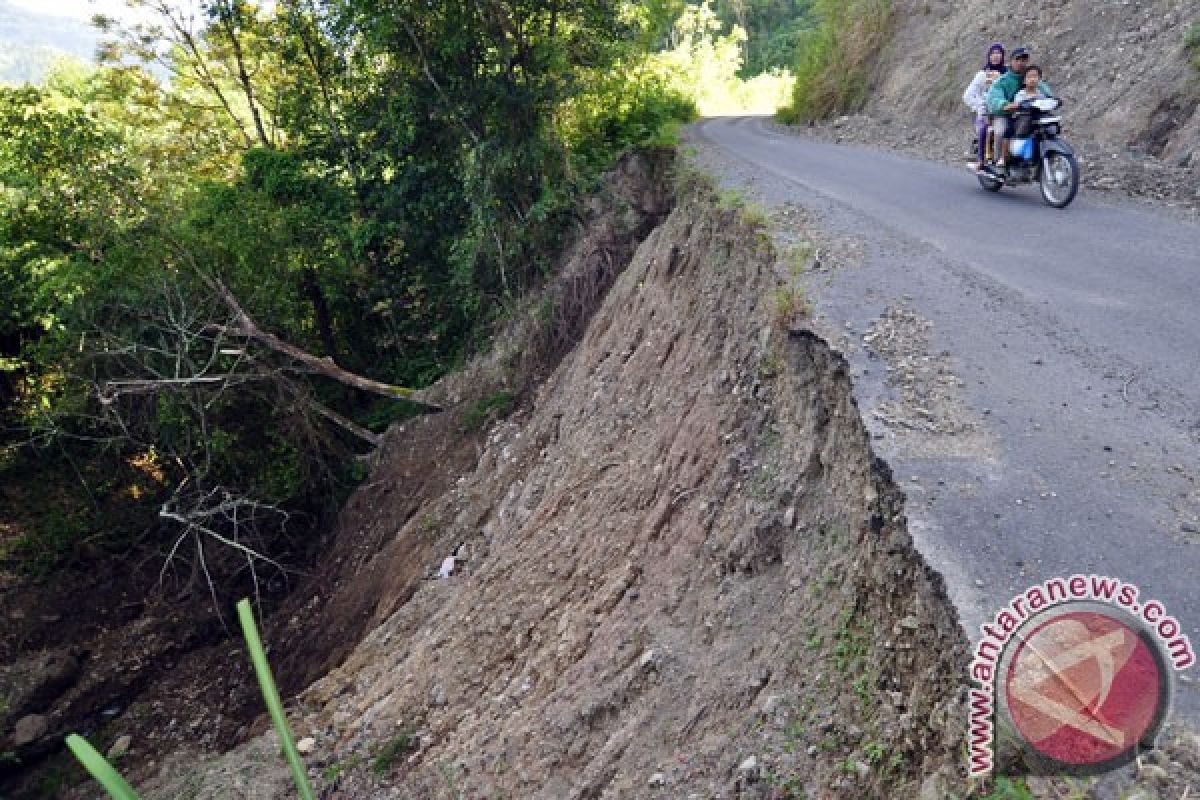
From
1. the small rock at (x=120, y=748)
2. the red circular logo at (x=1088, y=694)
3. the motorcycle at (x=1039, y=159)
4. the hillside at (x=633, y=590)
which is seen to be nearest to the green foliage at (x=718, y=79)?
the hillside at (x=633, y=590)

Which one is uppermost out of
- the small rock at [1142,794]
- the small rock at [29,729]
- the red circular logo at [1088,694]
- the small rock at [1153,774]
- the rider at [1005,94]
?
the rider at [1005,94]

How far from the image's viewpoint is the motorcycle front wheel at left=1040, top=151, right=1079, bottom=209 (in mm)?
8195

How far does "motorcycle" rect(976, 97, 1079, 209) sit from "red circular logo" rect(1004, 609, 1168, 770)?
709cm

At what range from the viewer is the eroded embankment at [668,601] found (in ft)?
11.2

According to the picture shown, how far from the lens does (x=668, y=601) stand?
17.6 feet

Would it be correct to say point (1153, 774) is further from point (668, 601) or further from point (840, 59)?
point (840, 59)

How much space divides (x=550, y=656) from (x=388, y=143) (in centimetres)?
1006

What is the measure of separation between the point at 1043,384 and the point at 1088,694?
256 cm

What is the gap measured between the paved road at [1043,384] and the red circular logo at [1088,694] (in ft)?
0.55

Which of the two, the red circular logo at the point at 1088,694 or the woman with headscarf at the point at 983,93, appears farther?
the woman with headscarf at the point at 983,93

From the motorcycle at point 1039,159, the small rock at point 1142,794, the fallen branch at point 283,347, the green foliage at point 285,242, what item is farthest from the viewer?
the fallen branch at point 283,347

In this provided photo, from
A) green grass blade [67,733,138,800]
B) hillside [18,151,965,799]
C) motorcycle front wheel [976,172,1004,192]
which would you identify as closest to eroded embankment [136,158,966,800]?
hillside [18,151,965,799]

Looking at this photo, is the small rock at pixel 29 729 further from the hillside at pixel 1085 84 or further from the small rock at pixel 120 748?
the hillside at pixel 1085 84

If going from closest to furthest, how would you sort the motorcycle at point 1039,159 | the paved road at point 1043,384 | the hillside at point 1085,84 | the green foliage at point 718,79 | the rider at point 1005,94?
the paved road at point 1043,384 < the motorcycle at point 1039,159 < the rider at point 1005,94 < the hillside at point 1085,84 < the green foliage at point 718,79
